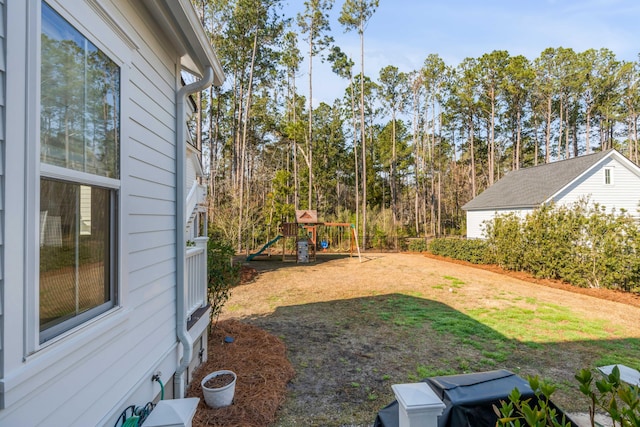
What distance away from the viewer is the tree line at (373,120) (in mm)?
16750

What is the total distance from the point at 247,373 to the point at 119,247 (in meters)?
2.38

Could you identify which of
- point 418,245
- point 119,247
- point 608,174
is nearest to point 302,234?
point 418,245

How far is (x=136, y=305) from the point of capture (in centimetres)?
195

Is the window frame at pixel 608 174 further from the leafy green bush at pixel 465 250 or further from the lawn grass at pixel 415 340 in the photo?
the lawn grass at pixel 415 340

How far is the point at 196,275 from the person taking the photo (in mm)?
3398

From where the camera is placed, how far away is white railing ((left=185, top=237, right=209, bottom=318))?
309 cm

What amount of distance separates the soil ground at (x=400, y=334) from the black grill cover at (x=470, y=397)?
47.9 inches

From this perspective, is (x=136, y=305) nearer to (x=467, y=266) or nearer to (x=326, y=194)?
(x=467, y=266)

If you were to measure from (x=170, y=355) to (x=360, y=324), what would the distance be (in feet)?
11.9

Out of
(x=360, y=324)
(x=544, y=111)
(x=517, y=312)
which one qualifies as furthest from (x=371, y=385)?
(x=544, y=111)

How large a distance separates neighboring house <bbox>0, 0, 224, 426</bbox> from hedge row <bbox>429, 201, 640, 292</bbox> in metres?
9.85

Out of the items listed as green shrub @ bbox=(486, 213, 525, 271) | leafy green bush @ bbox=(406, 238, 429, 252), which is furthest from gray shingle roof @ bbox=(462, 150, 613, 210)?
leafy green bush @ bbox=(406, 238, 429, 252)

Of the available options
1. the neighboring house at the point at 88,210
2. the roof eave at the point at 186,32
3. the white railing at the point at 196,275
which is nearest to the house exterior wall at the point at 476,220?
the white railing at the point at 196,275

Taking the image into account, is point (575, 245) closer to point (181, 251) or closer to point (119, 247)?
point (181, 251)
